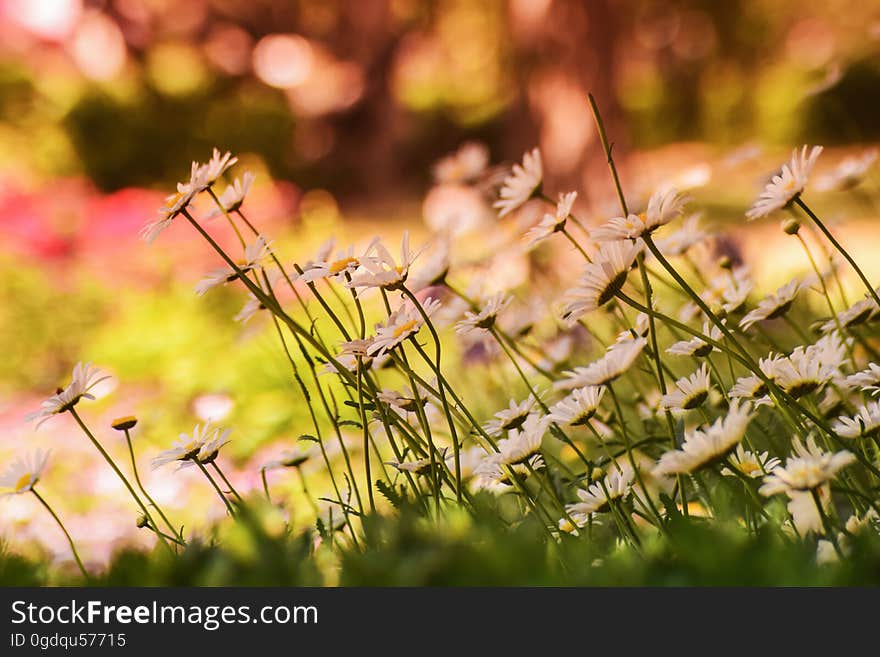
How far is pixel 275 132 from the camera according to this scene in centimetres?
1108

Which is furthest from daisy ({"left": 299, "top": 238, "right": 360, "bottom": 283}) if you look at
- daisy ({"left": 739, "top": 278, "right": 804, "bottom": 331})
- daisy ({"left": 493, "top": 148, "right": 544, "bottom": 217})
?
daisy ({"left": 739, "top": 278, "right": 804, "bottom": 331})

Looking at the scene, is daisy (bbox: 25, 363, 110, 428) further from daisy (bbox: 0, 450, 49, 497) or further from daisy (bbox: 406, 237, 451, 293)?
daisy (bbox: 406, 237, 451, 293)

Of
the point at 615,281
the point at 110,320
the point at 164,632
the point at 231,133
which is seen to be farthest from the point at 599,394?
the point at 231,133

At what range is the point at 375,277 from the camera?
1.24 metres

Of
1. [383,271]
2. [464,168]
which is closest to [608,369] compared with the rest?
[383,271]

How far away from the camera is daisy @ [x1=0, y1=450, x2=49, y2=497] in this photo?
1.43 m

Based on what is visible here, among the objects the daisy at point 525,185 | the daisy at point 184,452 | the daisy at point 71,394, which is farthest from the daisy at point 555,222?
the daisy at point 71,394

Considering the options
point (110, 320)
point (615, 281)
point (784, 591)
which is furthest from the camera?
point (110, 320)

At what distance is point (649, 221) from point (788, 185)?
323 millimetres

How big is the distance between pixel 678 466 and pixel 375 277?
453 mm

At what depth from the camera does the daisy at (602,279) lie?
46.4 inches

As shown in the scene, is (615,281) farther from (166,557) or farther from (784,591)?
(166,557)

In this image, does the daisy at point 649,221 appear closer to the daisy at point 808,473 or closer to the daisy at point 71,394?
the daisy at point 808,473

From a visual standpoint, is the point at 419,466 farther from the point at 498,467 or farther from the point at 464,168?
the point at 464,168
